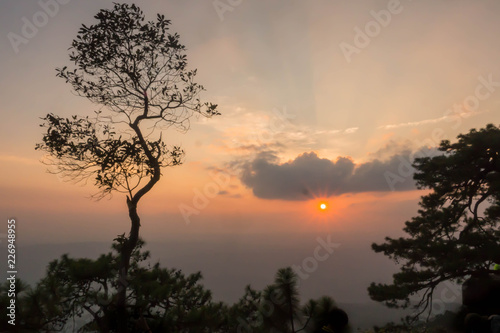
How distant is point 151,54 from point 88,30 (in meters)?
2.08

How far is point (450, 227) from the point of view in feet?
56.5

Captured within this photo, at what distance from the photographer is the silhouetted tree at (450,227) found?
15141mm

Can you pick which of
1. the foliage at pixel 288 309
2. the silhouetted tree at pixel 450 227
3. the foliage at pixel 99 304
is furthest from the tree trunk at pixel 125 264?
the silhouetted tree at pixel 450 227

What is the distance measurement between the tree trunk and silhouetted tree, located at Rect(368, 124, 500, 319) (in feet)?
41.5

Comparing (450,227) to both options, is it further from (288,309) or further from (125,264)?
(125,264)

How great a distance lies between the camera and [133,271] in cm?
1180

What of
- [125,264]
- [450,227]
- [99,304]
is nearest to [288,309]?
[125,264]

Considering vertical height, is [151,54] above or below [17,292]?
above

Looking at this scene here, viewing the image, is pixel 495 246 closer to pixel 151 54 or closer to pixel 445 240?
pixel 445 240

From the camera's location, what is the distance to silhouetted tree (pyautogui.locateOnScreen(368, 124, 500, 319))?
15.1 metres

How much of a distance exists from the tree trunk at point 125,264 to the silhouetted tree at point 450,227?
1264 cm

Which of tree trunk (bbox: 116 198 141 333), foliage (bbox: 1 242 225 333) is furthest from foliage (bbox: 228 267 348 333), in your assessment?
tree trunk (bbox: 116 198 141 333)

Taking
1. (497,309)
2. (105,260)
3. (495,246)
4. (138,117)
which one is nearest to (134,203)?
(105,260)

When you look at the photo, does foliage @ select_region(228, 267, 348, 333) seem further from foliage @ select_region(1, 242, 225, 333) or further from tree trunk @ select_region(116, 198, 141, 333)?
tree trunk @ select_region(116, 198, 141, 333)
